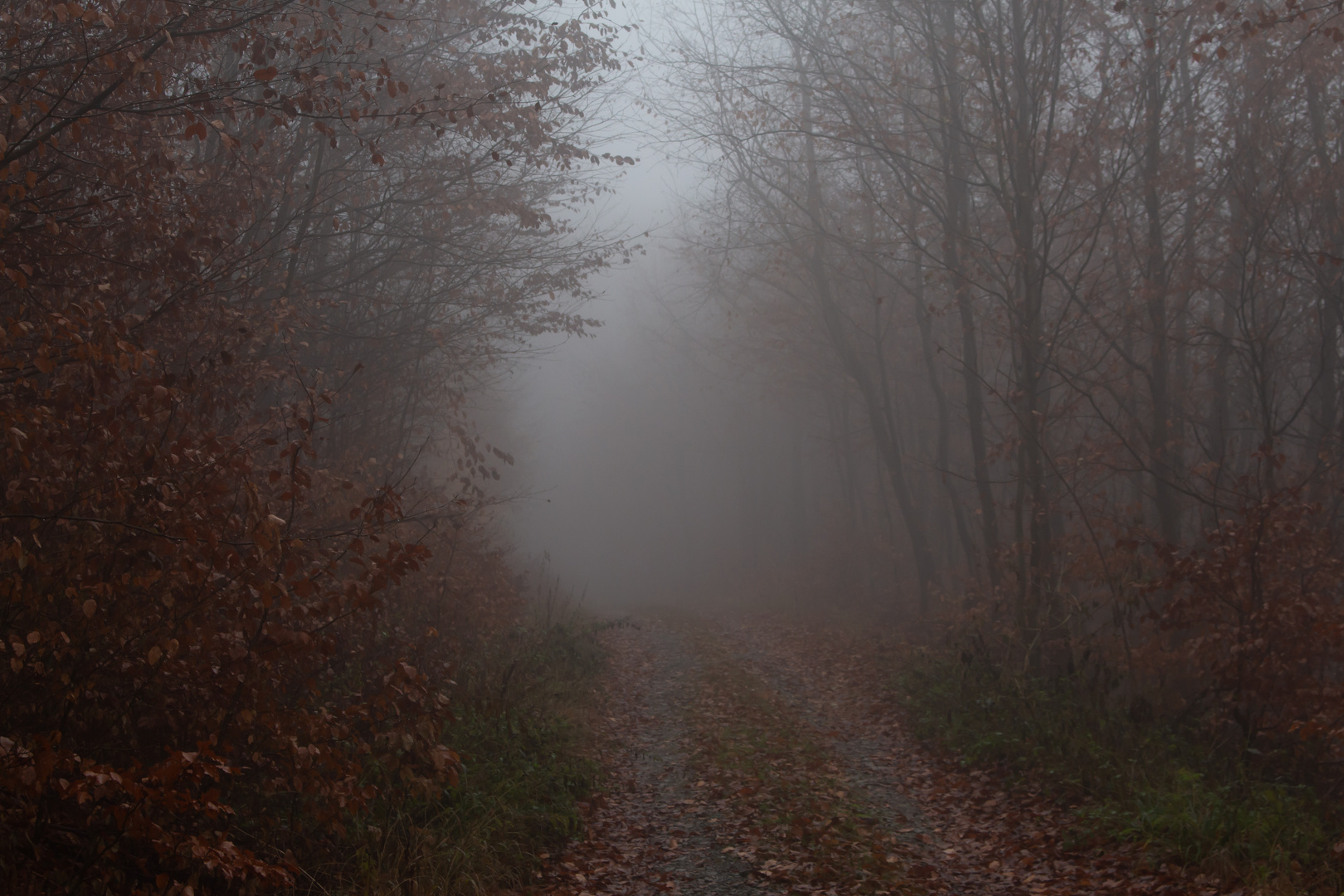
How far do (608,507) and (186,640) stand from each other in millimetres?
52483

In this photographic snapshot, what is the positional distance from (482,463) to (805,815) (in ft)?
18.1

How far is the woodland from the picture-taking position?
4574 millimetres

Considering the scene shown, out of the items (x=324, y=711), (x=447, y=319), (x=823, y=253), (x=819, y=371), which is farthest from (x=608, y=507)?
(x=324, y=711)

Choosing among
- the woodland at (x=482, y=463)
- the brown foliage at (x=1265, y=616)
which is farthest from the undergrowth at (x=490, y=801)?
the brown foliage at (x=1265, y=616)

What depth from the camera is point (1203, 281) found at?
38.0 feet

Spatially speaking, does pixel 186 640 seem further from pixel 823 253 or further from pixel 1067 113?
pixel 823 253

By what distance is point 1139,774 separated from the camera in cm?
669

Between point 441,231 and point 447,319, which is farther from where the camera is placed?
point 447,319

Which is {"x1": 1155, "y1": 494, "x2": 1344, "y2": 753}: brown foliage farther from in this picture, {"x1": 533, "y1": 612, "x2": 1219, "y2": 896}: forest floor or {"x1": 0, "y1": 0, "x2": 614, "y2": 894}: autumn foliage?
{"x1": 0, "y1": 0, "x2": 614, "y2": 894}: autumn foliage

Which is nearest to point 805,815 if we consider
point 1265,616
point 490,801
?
point 490,801

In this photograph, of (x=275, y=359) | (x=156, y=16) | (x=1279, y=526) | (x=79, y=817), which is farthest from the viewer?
(x=275, y=359)

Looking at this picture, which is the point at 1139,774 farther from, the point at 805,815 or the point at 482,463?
the point at 482,463

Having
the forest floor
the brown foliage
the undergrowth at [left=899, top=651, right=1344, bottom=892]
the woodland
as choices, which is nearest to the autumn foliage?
the woodland

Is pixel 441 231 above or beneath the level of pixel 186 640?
above
